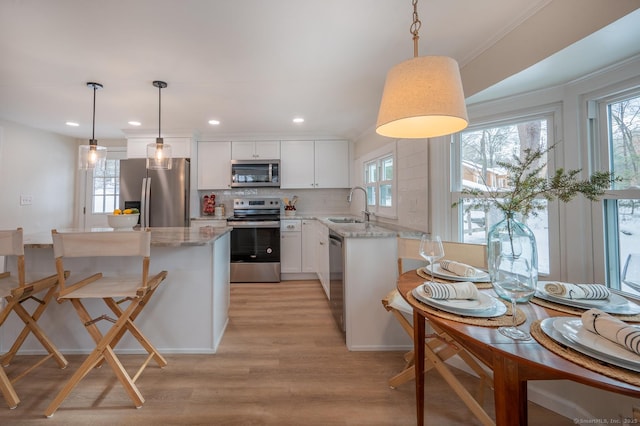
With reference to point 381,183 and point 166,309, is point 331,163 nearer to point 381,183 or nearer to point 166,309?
point 381,183

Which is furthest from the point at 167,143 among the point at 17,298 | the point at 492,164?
the point at 492,164

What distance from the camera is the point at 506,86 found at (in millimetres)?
1631

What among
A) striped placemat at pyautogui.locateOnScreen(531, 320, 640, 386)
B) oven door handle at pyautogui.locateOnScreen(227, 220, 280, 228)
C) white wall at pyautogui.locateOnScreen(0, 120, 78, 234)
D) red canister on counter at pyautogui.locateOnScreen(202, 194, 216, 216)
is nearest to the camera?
striped placemat at pyautogui.locateOnScreen(531, 320, 640, 386)

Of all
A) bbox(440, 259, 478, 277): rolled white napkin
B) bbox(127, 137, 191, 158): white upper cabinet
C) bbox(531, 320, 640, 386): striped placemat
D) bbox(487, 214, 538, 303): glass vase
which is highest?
bbox(127, 137, 191, 158): white upper cabinet

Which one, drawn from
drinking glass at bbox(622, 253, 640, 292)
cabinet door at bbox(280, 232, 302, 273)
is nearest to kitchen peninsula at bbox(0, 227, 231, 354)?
cabinet door at bbox(280, 232, 302, 273)

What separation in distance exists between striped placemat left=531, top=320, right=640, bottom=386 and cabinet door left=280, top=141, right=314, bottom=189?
12.2 ft

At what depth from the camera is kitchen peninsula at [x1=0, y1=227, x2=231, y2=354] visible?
1.98 m

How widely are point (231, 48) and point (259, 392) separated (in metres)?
2.28

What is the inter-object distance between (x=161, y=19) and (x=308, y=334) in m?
2.50

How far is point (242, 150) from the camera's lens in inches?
164

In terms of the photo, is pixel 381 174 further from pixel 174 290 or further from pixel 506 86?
pixel 174 290

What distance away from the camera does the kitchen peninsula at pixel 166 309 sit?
1.98 metres

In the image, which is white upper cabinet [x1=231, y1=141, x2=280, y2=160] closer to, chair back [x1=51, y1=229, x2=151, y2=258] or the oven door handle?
the oven door handle

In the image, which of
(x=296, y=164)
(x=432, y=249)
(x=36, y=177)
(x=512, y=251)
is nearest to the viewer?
(x=512, y=251)
